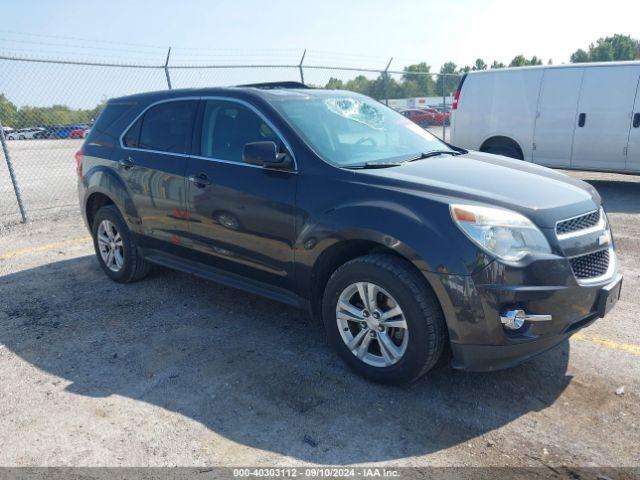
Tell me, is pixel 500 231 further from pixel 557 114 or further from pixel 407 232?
pixel 557 114

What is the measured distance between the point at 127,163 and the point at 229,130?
4.17ft

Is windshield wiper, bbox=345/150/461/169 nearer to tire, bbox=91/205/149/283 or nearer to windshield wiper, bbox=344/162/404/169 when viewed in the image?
windshield wiper, bbox=344/162/404/169

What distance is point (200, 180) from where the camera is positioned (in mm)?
4223

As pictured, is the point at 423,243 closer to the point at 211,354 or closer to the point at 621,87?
the point at 211,354

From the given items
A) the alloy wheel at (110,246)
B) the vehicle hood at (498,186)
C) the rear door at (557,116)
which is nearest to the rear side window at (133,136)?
the alloy wheel at (110,246)

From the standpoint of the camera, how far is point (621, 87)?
859 cm

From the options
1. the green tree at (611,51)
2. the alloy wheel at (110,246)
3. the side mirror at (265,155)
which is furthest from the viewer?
the green tree at (611,51)

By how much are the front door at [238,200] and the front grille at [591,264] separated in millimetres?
1738

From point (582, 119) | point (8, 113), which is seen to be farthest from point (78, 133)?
point (582, 119)

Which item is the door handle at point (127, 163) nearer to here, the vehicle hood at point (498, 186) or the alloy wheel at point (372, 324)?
the vehicle hood at point (498, 186)

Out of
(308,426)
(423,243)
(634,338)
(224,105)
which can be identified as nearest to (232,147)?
(224,105)

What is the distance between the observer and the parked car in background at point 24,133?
32.4 ft

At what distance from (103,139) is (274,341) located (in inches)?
109

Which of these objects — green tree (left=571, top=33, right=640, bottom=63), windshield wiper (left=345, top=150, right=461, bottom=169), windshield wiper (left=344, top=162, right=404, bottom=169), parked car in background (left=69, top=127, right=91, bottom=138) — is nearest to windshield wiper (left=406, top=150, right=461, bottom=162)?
windshield wiper (left=345, top=150, right=461, bottom=169)
